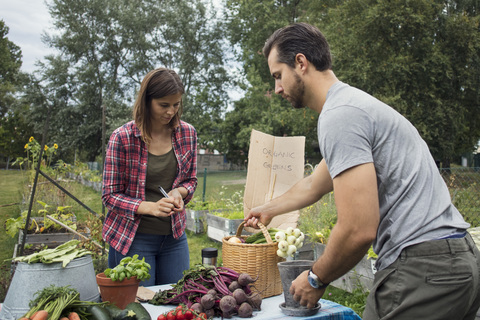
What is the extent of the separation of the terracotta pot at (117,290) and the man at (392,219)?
0.80 metres

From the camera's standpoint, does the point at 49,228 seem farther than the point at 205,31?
No

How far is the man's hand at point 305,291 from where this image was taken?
1.58 meters

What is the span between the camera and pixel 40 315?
1432mm

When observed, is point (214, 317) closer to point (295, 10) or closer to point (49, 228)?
point (49, 228)

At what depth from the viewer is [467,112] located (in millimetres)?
18344

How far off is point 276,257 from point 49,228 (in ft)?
15.8

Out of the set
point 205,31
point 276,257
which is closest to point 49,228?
point 276,257

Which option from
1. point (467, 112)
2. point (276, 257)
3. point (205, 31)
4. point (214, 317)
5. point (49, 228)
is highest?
point (205, 31)

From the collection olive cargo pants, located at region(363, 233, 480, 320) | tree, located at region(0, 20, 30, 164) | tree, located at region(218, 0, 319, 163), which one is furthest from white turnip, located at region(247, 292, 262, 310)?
tree, located at region(0, 20, 30, 164)

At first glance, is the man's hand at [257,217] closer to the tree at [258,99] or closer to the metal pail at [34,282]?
the metal pail at [34,282]

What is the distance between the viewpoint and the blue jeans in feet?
8.12

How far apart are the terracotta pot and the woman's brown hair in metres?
0.92

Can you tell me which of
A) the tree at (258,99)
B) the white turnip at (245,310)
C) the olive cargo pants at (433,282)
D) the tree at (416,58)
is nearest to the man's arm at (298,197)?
the white turnip at (245,310)

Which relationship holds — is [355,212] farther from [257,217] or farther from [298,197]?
[257,217]
